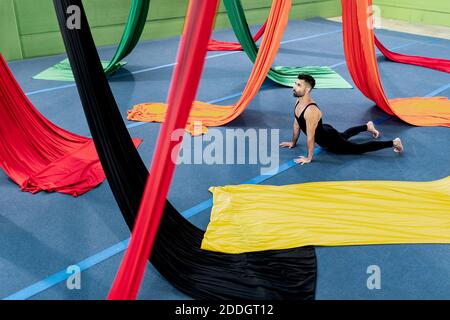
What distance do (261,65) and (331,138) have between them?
3.25 ft

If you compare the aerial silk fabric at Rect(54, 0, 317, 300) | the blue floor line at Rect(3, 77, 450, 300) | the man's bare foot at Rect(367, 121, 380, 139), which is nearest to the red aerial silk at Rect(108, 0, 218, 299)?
the aerial silk fabric at Rect(54, 0, 317, 300)

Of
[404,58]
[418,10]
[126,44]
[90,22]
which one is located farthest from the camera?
[418,10]

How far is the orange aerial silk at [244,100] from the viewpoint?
3846mm

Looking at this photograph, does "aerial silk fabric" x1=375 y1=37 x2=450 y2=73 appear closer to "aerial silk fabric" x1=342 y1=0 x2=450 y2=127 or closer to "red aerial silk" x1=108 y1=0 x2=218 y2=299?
"aerial silk fabric" x1=342 y1=0 x2=450 y2=127

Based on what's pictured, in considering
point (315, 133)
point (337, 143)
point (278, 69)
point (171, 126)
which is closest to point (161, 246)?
point (171, 126)

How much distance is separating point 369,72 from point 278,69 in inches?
69.5

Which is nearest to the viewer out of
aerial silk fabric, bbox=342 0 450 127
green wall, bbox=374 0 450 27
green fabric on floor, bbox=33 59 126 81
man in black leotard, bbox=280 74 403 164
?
man in black leotard, bbox=280 74 403 164

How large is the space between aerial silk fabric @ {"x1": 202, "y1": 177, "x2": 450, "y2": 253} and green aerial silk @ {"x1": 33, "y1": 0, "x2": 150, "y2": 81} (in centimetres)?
280

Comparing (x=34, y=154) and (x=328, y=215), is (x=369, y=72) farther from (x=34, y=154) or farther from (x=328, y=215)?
(x=34, y=154)

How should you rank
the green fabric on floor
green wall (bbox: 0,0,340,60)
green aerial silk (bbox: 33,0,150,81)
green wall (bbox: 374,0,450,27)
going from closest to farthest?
green aerial silk (bbox: 33,0,150,81) < the green fabric on floor < green wall (bbox: 0,0,340,60) < green wall (bbox: 374,0,450,27)

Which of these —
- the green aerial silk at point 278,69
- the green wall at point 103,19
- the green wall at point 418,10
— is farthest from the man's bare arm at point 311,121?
the green wall at point 418,10

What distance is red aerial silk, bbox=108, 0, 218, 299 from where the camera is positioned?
1357mm

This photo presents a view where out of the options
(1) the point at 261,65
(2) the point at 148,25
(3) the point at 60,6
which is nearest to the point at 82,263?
(3) the point at 60,6

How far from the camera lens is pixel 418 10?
903 cm
